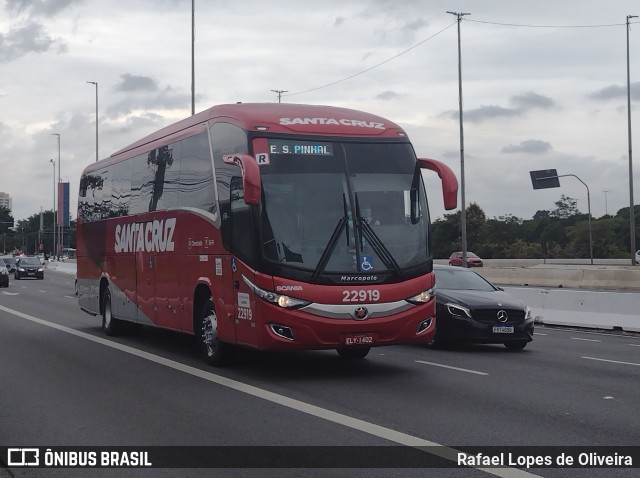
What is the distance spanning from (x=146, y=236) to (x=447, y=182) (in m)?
6.40

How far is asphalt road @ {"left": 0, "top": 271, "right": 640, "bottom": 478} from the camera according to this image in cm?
860

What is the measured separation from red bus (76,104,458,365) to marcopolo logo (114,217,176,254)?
1.00m

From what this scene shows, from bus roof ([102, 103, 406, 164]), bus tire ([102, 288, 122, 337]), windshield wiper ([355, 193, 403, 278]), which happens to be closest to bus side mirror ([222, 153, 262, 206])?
bus roof ([102, 103, 406, 164])

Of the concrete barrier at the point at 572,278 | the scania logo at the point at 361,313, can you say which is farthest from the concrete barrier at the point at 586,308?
the concrete barrier at the point at 572,278

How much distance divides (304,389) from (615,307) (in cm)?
1228

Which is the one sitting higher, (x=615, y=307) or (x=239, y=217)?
(x=239, y=217)

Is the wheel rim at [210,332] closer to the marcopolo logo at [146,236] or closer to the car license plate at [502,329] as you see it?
the marcopolo logo at [146,236]

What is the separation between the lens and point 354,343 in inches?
478

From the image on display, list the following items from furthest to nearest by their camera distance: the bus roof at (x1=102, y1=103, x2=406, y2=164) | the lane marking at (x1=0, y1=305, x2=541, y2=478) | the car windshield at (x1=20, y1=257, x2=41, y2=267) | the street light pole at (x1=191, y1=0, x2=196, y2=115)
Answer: the car windshield at (x1=20, y1=257, x2=41, y2=267)
the street light pole at (x1=191, y1=0, x2=196, y2=115)
the bus roof at (x1=102, y1=103, x2=406, y2=164)
the lane marking at (x1=0, y1=305, x2=541, y2=478)

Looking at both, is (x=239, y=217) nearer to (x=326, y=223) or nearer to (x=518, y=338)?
(x=326, y=223)

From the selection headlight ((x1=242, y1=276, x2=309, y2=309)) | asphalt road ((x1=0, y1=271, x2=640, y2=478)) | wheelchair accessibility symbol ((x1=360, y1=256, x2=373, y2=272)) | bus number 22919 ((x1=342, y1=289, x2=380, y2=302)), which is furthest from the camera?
wheelchair accessibility symbol ((x1=360, y1=256, x2=373, y2=272))

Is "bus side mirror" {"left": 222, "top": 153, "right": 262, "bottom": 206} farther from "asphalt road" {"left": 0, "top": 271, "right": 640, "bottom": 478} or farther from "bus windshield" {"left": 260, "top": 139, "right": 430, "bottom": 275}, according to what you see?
"asphalt road" {"left": 0, "top": 271, "right": 640, "bottom": 478}

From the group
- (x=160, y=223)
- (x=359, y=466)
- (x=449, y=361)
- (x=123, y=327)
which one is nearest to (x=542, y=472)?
(x=359, y=466)

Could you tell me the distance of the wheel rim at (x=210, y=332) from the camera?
45.0 feet
